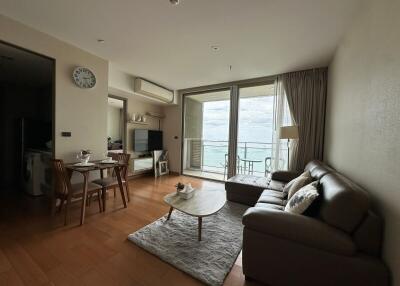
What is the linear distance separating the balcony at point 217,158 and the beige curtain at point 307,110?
1.30 meters

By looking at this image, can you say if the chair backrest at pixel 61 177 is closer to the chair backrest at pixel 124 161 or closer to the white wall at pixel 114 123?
the chair backrest at pixel 124 161

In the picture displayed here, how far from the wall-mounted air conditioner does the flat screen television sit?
1.02m

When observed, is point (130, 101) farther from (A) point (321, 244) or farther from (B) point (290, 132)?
(A) point (321, 244)

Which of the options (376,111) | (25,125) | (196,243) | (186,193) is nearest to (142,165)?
(25,125)

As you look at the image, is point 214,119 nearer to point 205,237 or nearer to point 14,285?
point 205,237

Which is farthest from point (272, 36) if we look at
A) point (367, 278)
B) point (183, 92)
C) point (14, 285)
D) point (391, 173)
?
point (14, 285)

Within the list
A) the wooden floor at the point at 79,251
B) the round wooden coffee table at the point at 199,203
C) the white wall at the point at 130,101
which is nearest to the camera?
the wooden floor at the point at 79,251

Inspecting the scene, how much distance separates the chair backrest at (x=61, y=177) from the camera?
87.7 inches

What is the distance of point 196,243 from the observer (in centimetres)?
190

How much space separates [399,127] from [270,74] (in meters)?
2.91

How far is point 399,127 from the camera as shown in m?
1.02

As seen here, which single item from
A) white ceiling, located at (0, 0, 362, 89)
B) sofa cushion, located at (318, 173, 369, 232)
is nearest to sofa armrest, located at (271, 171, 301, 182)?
sofa cushion, located at (318, 173, 369, 232)

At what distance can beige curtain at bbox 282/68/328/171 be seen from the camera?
3.18 metres

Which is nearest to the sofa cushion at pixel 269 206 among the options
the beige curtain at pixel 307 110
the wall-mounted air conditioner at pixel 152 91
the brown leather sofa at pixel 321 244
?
the brown leather sofa at pixel 321 244
